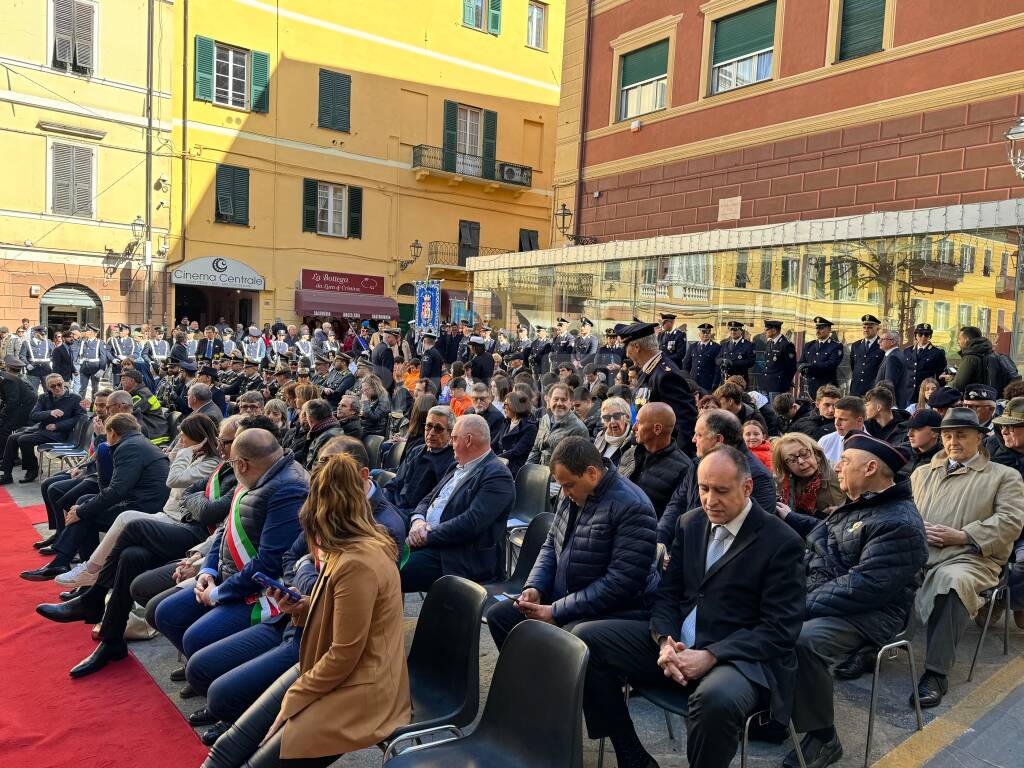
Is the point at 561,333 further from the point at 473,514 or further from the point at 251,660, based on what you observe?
the point at 251,660

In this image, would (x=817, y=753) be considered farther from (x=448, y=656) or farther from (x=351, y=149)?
(x=351, y=149)

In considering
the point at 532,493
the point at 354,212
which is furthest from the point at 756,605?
the point at 354,212

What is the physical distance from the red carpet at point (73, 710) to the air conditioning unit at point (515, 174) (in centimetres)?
2542

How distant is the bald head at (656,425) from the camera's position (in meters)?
4.22

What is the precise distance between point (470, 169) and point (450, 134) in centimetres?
142

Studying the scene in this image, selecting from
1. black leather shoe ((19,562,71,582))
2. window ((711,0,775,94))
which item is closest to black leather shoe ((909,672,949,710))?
black leather shoe ((19,562,71,582))

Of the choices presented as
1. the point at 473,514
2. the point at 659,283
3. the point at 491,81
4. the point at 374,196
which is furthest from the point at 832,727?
the point at 491,81

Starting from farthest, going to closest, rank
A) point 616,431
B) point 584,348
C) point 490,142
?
point 490,142 < point 584,348 < point 616,431

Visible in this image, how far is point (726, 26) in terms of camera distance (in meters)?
14.9

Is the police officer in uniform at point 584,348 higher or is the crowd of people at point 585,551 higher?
the police officer in uniform at point 584,348

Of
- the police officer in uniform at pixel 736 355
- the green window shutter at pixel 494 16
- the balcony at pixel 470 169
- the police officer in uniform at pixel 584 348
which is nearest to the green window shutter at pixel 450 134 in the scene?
the balcony at pixel 470 169

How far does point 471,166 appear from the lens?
91.5ft

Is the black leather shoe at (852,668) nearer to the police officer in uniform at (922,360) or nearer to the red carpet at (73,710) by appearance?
the red carpet at (73,710)

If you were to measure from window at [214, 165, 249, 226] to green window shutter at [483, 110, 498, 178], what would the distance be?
29.5ft
